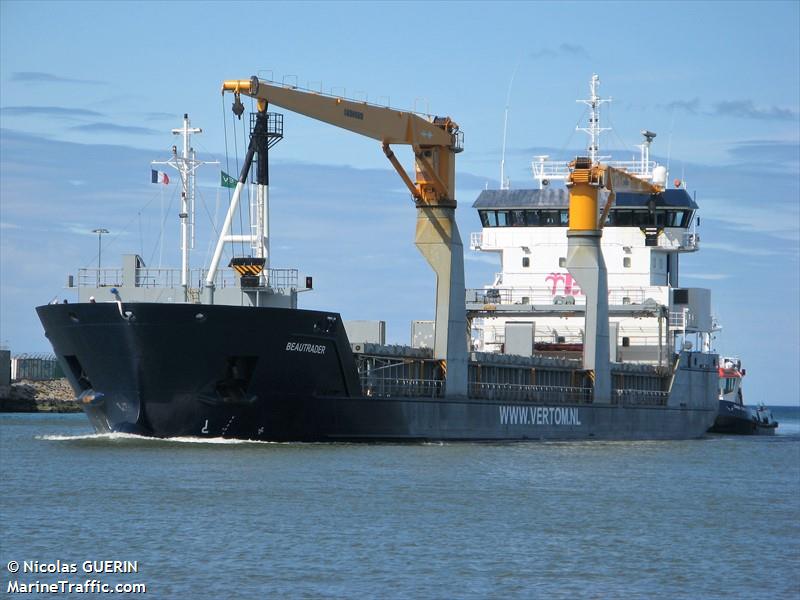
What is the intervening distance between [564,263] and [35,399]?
3484cm

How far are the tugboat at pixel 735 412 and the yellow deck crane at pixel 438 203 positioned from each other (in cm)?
1993

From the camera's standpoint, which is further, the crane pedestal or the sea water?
the crane pedestal

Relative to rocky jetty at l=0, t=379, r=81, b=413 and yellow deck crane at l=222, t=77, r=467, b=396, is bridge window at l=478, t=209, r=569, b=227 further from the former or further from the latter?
rocky jetty at l=0, t=379, r=81, b=413

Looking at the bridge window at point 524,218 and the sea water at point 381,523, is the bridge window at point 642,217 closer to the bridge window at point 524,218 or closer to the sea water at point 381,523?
the bridge window at point 524,218

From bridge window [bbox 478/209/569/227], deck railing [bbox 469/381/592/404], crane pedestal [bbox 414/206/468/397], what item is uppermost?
bridge window [bbox 478/209/569/227]

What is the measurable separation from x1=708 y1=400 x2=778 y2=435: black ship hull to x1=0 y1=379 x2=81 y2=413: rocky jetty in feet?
95.4

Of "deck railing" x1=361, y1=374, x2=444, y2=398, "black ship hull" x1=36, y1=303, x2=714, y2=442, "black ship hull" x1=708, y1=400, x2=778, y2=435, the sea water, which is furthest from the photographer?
"black ship hull" x1=708, y1=400, x2=778, y2=435

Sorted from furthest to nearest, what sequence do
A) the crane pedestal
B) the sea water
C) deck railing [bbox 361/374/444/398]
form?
the crane pedestal
deck railing [bbox 361/374/444/398]
the sea water

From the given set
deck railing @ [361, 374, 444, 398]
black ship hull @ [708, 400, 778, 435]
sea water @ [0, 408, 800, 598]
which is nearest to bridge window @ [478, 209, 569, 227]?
deck railing @ [361, 374, 444, 398]

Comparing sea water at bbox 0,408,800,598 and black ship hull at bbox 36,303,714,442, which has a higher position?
black ship hull at bbox 36,303,714,442

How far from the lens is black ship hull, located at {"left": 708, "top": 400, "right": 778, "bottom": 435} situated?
54.7 metres

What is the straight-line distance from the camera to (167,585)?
15.4 m

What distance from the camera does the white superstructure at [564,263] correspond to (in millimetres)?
44781

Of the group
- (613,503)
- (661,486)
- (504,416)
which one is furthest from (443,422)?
(613,503)
